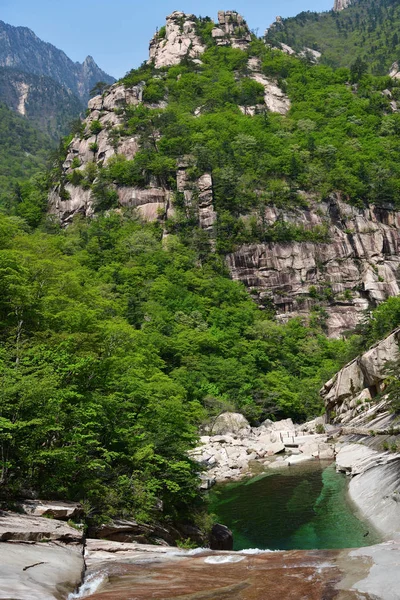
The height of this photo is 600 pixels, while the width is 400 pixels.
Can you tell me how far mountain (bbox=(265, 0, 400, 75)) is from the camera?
487 ft

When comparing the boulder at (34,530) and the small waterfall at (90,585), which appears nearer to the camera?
the small waterfall at (90,585)

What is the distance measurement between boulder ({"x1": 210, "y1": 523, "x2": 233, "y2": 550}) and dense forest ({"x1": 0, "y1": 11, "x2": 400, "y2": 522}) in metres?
1.23

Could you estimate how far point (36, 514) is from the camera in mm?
12492

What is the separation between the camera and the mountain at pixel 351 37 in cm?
14838

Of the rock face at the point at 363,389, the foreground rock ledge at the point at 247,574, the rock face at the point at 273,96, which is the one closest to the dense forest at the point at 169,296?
the rock face at the point at 273,96

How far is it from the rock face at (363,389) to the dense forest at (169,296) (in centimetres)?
593

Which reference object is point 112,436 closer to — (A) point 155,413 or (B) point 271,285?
(A) point 155,413

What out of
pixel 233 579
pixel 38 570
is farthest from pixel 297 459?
pixel 38 570

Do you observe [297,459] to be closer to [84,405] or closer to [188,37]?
[84,405]

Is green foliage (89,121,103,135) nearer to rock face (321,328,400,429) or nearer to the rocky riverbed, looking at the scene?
the rocky riverbed

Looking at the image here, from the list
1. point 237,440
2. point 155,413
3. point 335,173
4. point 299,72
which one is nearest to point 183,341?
point 237,440

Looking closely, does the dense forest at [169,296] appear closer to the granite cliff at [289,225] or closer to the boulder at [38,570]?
the granite cliff at [289,225]

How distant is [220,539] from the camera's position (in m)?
18.5

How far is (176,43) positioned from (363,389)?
352 ft
